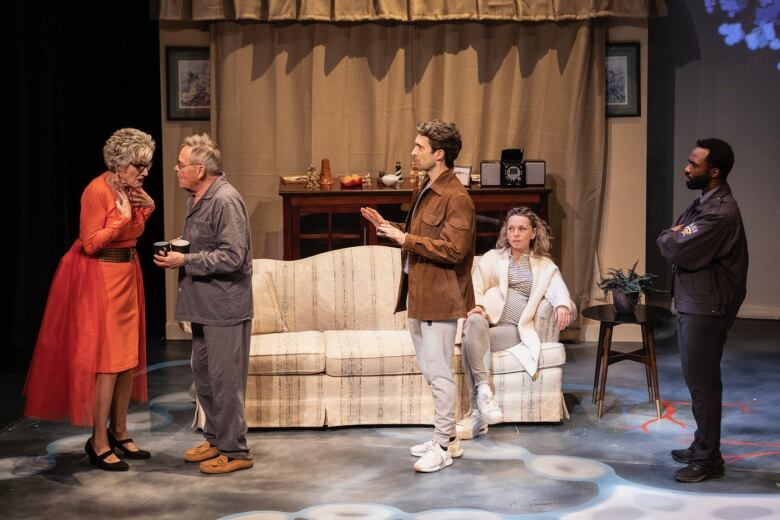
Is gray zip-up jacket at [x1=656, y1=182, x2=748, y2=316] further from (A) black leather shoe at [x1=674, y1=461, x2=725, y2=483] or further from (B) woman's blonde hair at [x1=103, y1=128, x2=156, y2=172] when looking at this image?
(B) woman's blonde hair at [x1=103, y1=128, x2=156, y2=172]

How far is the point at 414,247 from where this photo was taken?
4.50 metres

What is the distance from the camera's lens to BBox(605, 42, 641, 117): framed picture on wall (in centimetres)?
755

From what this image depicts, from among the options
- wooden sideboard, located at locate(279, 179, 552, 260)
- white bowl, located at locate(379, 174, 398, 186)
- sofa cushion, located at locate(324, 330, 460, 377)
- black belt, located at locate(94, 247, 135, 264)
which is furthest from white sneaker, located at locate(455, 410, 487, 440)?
white bowl, located at locate(379, 174, 398, 186)

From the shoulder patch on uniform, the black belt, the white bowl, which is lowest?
the black belt

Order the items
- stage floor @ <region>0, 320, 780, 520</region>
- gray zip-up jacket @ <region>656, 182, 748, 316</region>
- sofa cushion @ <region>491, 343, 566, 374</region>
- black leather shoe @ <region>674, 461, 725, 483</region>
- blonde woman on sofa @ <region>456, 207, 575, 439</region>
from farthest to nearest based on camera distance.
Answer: sofa cushion @ <region>491, 343, 566, 374</region> → blonde woman on sofa @ <region>456, 207, 575, 439</region> → black leather shoe @ <region>674, 461, 725, 483</region> → gray zip-up jacket @ <region>656, 182, 748, 316</region> → stage floor @ <region>0, 320, 780, 520</region>

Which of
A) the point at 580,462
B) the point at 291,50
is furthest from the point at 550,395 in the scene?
the point at 291,50

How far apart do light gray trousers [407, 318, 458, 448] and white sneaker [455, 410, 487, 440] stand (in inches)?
18.6

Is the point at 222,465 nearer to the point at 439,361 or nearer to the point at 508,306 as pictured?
the point at 439,361

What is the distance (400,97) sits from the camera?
7547 millimetres

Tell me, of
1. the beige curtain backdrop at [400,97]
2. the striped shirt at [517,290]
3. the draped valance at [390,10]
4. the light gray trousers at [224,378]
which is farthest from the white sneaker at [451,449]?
the draped valance at [390,10]

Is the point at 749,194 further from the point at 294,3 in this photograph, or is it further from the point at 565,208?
the point at 294,3

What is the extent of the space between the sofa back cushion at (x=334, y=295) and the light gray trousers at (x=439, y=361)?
3.93 feet

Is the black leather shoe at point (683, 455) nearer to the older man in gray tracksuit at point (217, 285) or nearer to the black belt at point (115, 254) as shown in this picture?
the older man in gray tracksuit at point (217, 285)

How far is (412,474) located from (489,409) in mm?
675
